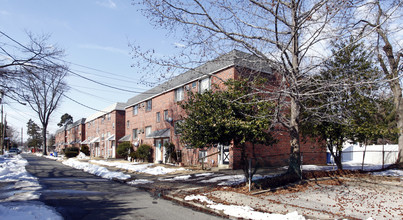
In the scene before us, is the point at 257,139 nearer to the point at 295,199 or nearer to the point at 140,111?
the point at 295,199

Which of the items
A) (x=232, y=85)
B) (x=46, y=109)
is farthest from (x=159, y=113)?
(x=46, y=109)

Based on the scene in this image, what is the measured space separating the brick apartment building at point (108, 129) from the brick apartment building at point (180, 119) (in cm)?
353

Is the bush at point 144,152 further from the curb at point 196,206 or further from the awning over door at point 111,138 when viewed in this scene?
the curb at point 196,206

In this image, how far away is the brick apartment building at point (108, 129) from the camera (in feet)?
129

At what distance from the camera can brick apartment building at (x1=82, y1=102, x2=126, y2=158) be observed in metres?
39.4

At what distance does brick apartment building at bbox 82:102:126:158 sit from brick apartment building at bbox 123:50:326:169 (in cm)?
353

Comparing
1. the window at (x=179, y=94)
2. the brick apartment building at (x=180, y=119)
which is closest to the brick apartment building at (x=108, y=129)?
the brick apartment building at (x=180, y=119)

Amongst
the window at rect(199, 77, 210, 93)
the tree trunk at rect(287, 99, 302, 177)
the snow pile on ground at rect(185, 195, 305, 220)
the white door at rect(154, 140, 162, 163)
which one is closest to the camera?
the snow pile on ground at rect(185, 195, 305, 220)

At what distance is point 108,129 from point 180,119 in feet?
74.8

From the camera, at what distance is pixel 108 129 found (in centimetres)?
4253

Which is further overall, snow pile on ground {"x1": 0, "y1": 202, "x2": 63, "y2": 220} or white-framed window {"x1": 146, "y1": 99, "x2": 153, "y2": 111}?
white-framed window {"x1": 146, "y1": 99, "x2": 153, "y2": 111}

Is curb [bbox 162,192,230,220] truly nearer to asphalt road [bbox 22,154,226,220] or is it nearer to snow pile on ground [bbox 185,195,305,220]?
snow pile on ground [bbox 185,195,305,220]

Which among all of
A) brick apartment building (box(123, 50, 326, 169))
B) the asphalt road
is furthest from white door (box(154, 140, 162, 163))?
the asphalt road

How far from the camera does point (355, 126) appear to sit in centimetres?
1191
